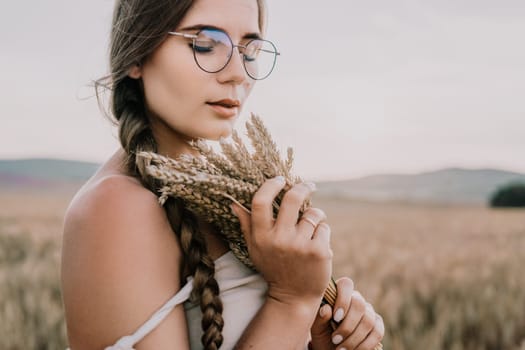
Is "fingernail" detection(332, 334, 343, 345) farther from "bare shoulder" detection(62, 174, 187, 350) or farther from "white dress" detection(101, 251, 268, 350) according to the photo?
"bare shoulder" detection(62, 174, 187, 350)

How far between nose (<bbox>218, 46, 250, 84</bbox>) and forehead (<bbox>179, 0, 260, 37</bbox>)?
61mm

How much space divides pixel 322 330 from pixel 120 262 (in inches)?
25.1

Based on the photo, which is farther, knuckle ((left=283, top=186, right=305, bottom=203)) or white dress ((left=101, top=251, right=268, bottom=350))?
white dress ((left=101, top=251, right=268, bottom=350))

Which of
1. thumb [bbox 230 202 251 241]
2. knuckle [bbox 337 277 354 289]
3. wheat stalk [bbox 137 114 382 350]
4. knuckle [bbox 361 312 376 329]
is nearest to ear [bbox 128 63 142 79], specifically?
wheat stalk [bbox 137 114 382 350]

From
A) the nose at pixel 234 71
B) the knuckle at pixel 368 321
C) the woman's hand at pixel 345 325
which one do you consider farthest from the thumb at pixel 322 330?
the nose at pixel 234 71

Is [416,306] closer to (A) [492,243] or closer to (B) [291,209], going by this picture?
(B) [291,209]

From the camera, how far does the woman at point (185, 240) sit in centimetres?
141

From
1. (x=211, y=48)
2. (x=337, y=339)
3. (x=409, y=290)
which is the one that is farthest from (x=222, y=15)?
(x=409, y=290)

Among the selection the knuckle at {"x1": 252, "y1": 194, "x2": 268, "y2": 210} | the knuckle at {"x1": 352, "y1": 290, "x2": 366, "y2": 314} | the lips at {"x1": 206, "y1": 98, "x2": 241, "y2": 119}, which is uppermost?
the lips at {"x1": 206, "y1": 98, "x2": 241, "y2": 119}

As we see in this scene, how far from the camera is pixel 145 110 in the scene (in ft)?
5.85

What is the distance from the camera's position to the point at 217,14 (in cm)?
163

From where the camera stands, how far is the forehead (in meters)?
1.62

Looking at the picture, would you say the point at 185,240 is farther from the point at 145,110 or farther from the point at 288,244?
the point at 145,110

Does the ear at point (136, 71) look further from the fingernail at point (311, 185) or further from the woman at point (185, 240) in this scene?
the fingernail at point (311, 185)
